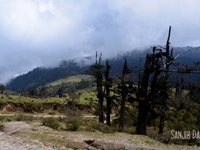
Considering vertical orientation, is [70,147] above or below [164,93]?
below

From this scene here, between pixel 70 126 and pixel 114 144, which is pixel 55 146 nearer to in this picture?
pixel 114 144

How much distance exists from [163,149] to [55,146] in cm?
694

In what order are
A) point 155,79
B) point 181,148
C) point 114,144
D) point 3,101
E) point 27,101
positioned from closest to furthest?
point 114,144 → point 181,148 → point 155,79 → point 3,101 → point 27,101

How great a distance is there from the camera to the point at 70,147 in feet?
44.9

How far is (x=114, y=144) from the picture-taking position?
1451 centimetres

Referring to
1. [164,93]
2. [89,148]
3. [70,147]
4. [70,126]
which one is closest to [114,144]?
[89,148]

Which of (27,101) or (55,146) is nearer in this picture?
(55,146)

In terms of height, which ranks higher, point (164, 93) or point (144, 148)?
point (164, 93)

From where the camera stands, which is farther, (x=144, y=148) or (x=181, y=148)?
(x=181, y=148)

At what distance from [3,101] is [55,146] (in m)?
43.2

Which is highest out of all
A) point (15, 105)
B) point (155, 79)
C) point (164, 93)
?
point (155, 79)

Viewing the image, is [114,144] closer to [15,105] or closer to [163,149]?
[163,149]

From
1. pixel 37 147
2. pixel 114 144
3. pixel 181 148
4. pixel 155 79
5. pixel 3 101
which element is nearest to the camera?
pixel 37 147

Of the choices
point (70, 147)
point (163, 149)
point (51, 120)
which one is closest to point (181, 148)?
point (163, 149)
